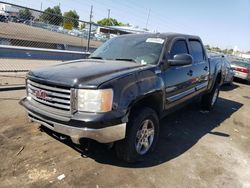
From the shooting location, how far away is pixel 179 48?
500 cm

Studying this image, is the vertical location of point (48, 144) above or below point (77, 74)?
below

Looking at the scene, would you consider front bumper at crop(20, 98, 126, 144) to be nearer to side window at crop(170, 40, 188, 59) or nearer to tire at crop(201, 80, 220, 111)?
side window at crop(170, 40, 188, 59)

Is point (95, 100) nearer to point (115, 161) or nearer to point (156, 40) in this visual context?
point (115, 161)

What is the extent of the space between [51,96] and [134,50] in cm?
184

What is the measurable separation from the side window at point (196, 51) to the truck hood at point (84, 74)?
6.86 feet

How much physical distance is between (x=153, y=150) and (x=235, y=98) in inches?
273

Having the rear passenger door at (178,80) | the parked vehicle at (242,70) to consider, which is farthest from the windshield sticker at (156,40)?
the parked vehicle at (242,70)

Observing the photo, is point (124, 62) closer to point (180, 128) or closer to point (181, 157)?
point (181, 157)

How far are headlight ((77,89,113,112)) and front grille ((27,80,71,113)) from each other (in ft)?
0.56

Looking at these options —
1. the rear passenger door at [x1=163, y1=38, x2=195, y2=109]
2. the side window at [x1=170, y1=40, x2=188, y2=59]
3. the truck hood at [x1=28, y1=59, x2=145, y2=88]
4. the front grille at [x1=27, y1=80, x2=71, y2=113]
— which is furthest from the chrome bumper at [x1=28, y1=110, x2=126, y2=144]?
the side window at [x1=170, y1=40, x2=188, y2=59]

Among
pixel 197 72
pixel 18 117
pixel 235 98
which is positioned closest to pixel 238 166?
pixel 197 72

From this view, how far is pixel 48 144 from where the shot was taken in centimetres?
420

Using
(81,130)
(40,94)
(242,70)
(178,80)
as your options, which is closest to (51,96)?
(40,94)

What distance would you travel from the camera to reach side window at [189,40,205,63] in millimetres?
5660
